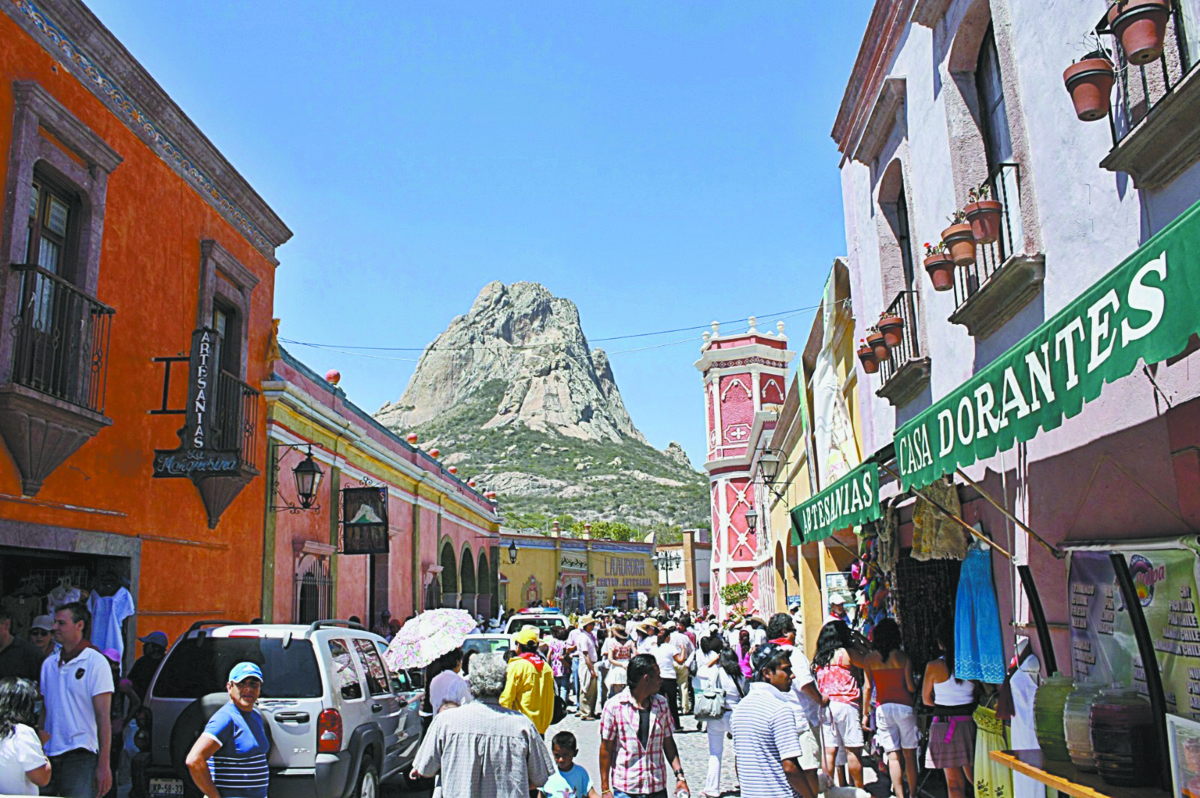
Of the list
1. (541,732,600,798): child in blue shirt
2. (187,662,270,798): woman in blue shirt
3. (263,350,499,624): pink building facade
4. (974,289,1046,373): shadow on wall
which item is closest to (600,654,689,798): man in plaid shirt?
(541,732,600,798): child in blue shirt

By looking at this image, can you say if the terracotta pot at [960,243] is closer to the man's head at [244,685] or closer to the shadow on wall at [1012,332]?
the shadow on wall at [1012,332]

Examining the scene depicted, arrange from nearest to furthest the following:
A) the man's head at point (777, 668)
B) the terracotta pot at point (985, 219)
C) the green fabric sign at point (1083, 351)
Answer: the green fabric sign at point (1083, 351)
the man's head at point (777, 668)
the terracotta pot at point (985, 219)

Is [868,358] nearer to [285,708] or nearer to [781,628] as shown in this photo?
[781,628]

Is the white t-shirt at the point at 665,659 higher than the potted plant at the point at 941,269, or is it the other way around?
the potted plant at the point at 941,269

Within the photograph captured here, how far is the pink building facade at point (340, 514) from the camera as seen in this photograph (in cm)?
1413

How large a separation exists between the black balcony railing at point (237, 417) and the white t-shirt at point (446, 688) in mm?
4262

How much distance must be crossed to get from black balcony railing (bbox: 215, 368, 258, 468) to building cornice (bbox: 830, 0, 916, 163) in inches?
338

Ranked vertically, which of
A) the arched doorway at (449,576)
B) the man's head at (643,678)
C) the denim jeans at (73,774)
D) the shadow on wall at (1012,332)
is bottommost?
the denim jeans at (73,774)

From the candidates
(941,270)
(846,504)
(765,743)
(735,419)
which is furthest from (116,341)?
(735,419)

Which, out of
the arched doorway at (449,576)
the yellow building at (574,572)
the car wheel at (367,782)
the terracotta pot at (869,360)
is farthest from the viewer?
the yellow building at (574,572)

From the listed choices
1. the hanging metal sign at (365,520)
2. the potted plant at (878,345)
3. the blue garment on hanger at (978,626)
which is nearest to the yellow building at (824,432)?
the potted plant at (878,345)

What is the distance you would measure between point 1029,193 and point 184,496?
32.6ft

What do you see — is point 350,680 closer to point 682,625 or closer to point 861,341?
point 861,341

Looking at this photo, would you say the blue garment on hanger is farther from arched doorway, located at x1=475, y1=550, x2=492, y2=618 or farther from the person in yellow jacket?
arched doorway, located at x1=475, y1=550, x2=492, y2=618
